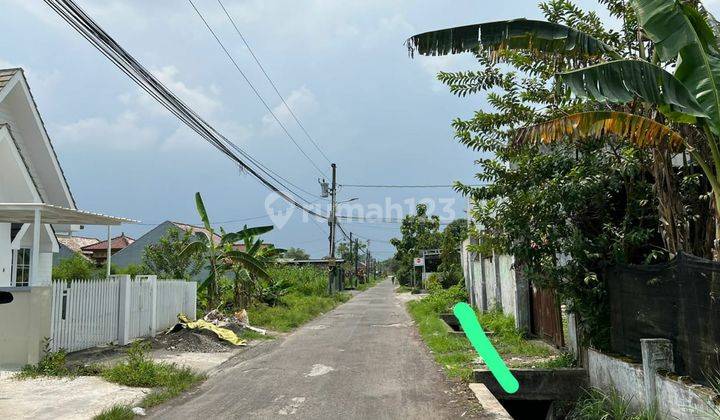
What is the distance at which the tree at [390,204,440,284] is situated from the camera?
194 feet

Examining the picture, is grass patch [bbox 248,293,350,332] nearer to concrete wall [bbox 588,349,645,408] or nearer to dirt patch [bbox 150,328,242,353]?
dirt patch [bbox 150,328,242,353]

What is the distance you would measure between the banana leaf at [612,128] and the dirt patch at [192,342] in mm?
9530

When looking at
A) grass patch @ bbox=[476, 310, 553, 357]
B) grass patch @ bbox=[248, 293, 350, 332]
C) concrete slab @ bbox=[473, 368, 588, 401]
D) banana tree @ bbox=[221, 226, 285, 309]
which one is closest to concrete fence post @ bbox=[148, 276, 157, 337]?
banana tree @ bbox=[221, 226, 285, 309]

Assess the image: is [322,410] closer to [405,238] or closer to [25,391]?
[25,391]

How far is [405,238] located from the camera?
6469cm

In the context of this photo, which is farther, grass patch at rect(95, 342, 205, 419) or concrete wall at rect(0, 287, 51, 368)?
concrete wall at rect(0, 287, 51, 368)

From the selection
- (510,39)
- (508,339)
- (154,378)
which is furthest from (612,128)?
(508,339)

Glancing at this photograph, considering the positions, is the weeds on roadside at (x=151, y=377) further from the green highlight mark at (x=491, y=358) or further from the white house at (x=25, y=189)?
the green highlight mark at (x=491, y=358)

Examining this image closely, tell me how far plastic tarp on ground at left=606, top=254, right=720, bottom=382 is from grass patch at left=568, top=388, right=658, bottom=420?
592mm

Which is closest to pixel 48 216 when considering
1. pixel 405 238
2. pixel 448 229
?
pixel 448 229

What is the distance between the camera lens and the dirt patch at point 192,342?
13.1 metres

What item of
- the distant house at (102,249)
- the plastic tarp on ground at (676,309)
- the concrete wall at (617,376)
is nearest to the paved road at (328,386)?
the concrete wall at (617,376)

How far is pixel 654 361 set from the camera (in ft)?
20.7

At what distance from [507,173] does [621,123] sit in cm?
252
